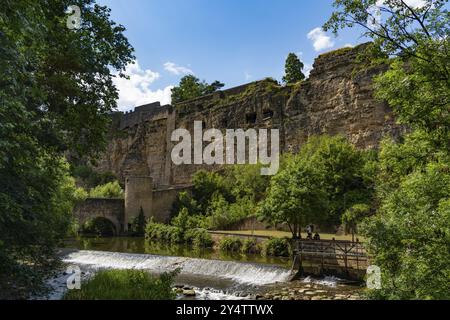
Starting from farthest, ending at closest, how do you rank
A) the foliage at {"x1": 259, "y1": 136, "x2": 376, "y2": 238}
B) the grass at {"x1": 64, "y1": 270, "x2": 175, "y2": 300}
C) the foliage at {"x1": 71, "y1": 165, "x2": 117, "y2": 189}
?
the foliage at {"x1": 71, "y1": 165, "x2": 117, "y2": 189} → the foliage at {"x1": 259, "y1": 136, "x2": 376, "y2": 238} → the grass at {"x1": 64, "y1": 270, "x2": 175, "y2": 300}

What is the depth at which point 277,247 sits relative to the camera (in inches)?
829

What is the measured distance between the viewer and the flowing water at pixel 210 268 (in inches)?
575

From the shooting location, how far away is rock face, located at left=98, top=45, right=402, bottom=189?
33656 mm

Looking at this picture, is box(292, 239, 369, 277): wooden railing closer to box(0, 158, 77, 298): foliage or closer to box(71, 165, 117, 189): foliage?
box(0, 158, 77, 298): foliage

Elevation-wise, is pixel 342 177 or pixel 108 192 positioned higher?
pixel 342 177

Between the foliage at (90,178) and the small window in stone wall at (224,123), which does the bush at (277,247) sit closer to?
the small window in stone wall at (224,123)

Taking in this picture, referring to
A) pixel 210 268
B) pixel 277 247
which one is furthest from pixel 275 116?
pixel 210 268

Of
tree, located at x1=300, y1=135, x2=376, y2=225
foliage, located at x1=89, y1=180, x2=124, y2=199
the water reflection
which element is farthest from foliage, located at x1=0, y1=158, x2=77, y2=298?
foliage, located at x1=89, y1=180, x2=124, y2=199

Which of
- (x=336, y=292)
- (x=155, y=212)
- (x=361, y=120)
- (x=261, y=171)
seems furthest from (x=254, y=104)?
(x=336, y=292)

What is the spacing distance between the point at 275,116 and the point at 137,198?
15028 millimetres

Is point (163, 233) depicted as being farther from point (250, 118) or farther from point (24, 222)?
point (24, 222)

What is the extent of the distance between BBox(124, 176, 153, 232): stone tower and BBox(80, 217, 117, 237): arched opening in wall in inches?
79.8

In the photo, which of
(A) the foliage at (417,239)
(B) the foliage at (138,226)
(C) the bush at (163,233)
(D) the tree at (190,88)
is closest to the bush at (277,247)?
(C) the bush at (163,233)

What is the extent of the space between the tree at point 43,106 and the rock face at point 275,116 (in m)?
14.7
